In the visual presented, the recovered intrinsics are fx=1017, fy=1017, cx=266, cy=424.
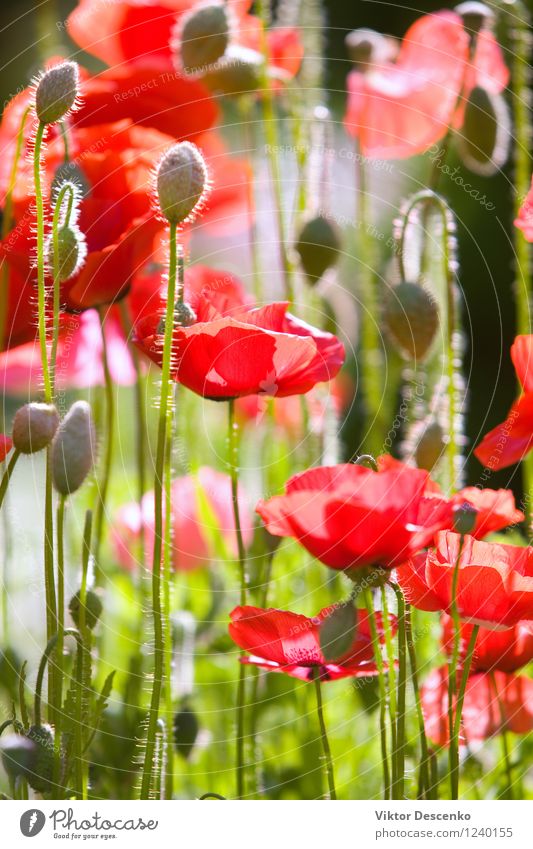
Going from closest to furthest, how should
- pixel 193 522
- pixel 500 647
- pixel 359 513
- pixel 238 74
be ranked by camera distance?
pixel 359 513 → pixel 500 647 → pixel 238 74 → pixel 193 522

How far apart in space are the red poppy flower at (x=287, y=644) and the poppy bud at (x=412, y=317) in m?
0.14

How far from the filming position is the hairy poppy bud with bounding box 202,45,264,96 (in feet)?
1.82

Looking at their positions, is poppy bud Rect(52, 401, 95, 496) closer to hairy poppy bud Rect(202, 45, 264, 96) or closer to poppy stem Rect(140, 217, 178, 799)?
poppy stem Rect(140, 217, 178, 799)

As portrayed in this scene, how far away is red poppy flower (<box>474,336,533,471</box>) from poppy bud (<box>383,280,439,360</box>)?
0.25 ft

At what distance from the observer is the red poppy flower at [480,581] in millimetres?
391

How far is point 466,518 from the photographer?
367 millimetres

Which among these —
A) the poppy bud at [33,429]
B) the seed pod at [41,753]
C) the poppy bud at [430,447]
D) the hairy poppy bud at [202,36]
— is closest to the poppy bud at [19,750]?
the seed pod at [41,753]

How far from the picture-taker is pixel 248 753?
1.82 feet

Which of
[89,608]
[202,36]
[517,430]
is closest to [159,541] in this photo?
[89,608]

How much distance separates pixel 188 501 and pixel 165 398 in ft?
1.19

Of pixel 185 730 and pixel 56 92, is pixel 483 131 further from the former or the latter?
pixel 185 730

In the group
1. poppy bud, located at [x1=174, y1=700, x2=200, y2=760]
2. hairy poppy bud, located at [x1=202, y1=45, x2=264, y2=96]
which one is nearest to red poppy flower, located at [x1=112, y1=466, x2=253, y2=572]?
poppy bud, located at [x1=174, y1=700, x2=200, y2=760]

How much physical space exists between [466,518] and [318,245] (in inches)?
8.5
